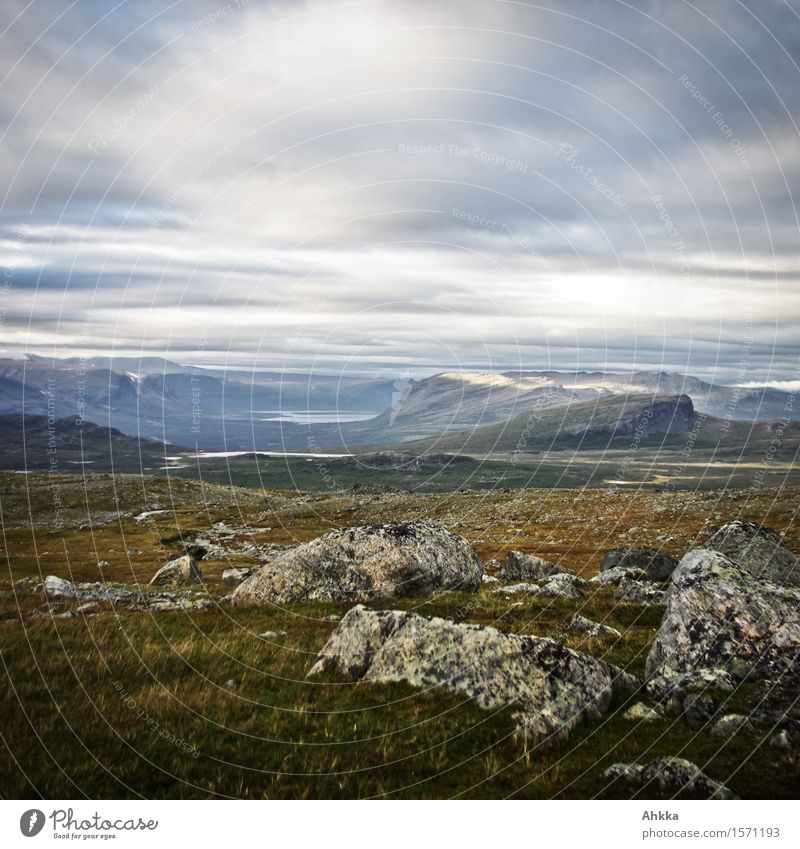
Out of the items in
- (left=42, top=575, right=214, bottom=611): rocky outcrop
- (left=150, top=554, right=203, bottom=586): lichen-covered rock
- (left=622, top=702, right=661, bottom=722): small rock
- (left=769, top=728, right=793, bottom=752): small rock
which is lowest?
(left=150, top=554, right=203, bottom=586): lichen-covered rock

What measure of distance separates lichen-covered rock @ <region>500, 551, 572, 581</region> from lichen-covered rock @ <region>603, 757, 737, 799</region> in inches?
949

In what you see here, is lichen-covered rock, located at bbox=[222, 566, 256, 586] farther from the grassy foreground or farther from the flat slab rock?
the flat slab rock

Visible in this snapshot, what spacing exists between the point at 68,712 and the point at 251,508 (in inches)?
6199

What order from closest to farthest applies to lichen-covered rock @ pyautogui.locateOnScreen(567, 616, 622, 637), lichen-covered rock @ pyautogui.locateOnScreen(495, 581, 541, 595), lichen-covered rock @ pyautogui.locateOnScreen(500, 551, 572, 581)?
lichen-covered rock @ pyautogui.locateOnScreen(567, 616, 622, 637)
lichen-covered rock @ pyautogui.locateOnScreen(495, 581, 541, 595)
lichen-covered rock @ pyautogui.locateOnScreen(500, 551, 572, 581)

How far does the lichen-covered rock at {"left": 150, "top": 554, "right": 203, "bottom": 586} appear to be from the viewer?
1471 inches

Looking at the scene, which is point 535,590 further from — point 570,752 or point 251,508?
point 251,508

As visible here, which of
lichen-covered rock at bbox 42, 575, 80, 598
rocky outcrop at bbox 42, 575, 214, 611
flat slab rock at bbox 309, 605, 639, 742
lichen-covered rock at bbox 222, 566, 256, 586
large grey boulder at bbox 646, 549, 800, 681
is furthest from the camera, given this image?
lichen-covered rock at bbox 222, 566, 256, 586

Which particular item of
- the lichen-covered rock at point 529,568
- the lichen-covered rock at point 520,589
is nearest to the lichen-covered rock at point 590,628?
the lichen-covered rock at point 520,589

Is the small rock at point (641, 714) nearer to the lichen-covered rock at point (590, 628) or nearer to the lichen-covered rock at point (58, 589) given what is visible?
the lichen-covered rock at point (590, 628)

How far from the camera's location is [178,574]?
38531 mm

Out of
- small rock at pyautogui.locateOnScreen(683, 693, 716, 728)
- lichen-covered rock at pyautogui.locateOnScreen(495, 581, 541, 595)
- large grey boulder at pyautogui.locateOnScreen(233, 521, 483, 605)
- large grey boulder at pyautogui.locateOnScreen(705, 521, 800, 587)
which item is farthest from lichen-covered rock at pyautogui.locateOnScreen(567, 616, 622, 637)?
large grey boulder at pyautogui.locateOnScreen(705, 521, 800, 587)

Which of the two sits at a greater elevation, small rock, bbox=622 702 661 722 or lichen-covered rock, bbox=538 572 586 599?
small rock, bbox=622 702 661 722

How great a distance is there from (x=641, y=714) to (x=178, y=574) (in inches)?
1390

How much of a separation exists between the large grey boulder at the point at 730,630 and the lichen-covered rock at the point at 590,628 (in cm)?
293
